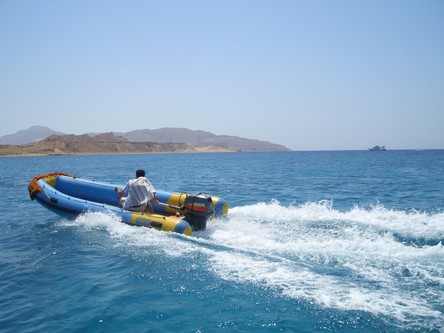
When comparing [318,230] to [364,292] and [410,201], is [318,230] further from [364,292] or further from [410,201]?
[410,201]

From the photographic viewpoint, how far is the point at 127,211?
337 inches

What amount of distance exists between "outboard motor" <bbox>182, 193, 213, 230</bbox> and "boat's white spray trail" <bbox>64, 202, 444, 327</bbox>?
0.29 m

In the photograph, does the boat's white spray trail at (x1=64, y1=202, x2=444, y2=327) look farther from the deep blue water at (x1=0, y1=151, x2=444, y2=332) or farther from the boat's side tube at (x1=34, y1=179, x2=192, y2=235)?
the boat's side tube at (x1=34, y1=179, x2=192, y2=235)

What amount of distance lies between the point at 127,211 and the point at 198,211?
1.74 metres

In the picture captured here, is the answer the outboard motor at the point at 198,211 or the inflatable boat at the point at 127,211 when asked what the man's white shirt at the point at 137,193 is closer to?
the inflatable boat at the point at 127,211

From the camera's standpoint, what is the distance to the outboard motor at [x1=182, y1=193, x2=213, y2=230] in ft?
27.0

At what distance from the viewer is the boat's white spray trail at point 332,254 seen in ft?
14.9

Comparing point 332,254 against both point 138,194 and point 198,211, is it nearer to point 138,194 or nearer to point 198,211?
point 198,211

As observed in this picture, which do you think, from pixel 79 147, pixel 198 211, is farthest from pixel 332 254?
pixel 79 147

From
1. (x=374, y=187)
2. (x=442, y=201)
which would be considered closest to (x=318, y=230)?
(x=442, y=201)

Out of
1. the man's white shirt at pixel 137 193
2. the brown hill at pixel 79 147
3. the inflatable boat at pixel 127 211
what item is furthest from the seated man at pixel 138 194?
the brown hill at pixel 79 147

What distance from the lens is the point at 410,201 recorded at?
13516 millimetres

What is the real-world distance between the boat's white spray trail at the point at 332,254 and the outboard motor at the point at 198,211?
294mm

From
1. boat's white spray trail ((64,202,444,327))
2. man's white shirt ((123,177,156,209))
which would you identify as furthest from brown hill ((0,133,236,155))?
boat's white spray trail ((64,202,444,327))
